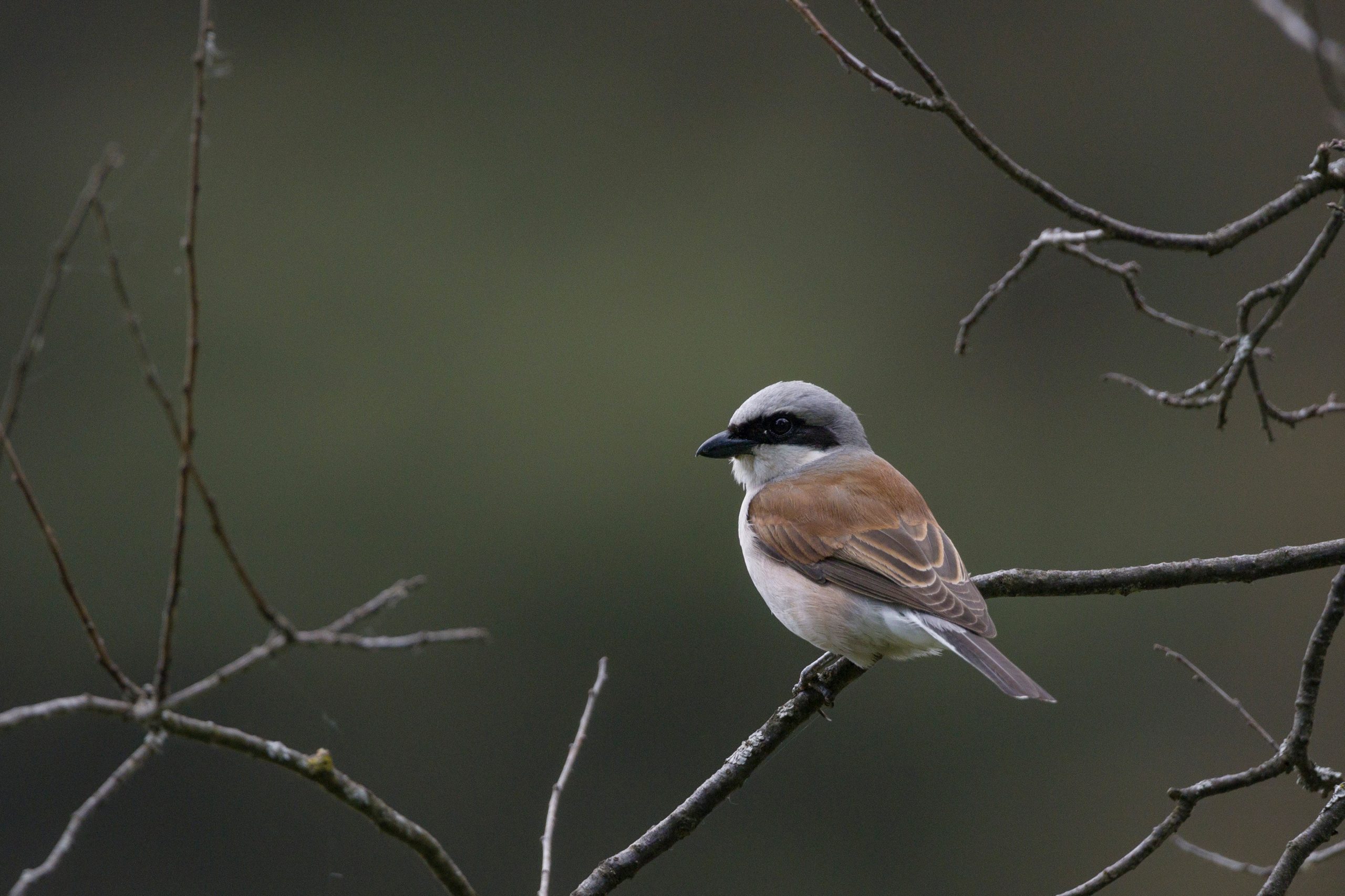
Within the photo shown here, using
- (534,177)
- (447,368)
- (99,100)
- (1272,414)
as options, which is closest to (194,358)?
(1272,414)

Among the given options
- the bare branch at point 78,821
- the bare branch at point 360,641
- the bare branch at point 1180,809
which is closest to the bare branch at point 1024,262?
the bare branch at point 1180,809

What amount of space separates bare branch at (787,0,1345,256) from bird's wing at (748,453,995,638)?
0.88 m

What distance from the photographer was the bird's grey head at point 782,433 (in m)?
4.06

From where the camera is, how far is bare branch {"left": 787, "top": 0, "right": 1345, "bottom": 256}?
2291 millimetres

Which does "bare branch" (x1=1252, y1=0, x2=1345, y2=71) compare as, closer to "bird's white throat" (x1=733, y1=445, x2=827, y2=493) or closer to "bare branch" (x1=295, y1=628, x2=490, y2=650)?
"bird's white throat" (x1=733, y1=445, x2=827, y2=493)

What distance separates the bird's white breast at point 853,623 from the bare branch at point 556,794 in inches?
27.9

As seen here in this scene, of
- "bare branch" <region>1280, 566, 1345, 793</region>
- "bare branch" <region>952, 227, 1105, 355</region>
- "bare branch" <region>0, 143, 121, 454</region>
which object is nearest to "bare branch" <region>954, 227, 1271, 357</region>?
"bare branch" <region>952, 227, 1105, 355</region>

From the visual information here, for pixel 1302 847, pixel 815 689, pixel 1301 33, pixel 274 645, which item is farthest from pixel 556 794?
pixel 1301 33

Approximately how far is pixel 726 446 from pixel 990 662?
4.51ft

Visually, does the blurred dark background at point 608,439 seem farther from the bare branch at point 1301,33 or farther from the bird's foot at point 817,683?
the bare branch at point 1301,33

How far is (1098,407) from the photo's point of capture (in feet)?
56.7

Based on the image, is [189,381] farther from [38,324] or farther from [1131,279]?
[1131,279]

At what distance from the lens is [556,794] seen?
2342 mm

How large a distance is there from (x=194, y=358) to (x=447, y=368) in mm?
13471
